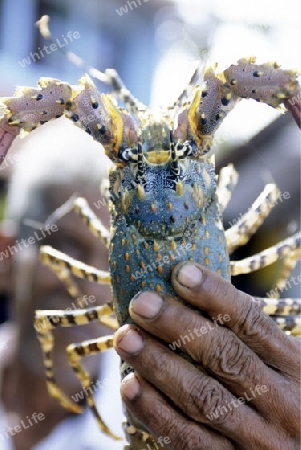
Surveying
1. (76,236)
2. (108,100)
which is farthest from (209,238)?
(76,236)

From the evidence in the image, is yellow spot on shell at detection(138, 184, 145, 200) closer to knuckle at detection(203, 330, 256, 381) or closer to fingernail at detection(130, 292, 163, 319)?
fingernail at detection(130, 292, 163, 319)

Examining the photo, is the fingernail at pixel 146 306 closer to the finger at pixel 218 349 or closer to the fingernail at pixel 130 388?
the finger at pixel 218 349

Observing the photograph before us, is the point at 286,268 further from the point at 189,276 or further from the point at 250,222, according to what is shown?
the point at 189,276

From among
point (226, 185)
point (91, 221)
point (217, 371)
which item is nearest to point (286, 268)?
point (226, 185)

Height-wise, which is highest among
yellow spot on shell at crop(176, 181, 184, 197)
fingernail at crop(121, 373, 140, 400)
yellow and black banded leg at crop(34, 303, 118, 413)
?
yellow spot on shell at crop(176, 181, 184, 197)

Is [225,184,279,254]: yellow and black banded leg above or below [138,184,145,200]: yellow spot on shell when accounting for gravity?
below

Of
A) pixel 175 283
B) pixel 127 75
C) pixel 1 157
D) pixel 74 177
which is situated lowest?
pixel 175 283

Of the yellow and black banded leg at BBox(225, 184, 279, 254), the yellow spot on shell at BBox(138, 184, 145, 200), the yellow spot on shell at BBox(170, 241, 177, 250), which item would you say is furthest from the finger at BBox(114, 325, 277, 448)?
the yellow and black banded leg at BBox(225, 184, 279, 254)

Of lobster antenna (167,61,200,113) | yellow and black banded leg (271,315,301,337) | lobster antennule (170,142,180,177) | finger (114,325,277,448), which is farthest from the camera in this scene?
yellow and black banded leg (271,315,301,337)

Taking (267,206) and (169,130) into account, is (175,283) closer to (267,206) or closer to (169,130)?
(169,130)
